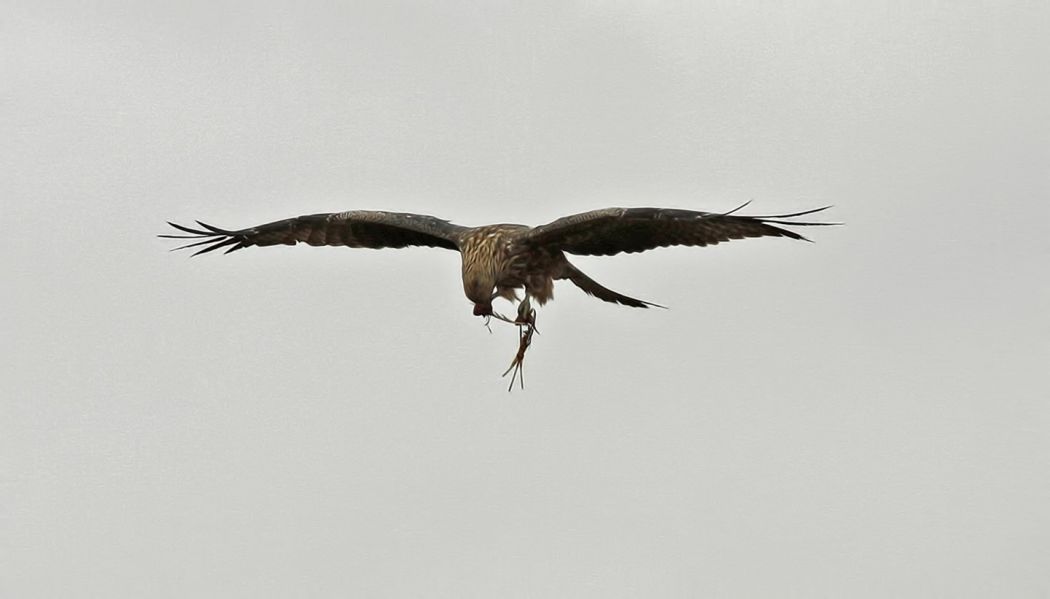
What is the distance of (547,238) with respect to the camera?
826 inches

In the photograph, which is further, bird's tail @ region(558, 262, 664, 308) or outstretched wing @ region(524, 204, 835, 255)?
bird's tail @ region(558, 262, 664, 308)

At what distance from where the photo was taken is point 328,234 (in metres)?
23.7

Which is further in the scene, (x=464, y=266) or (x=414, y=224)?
(x=414, y=224)

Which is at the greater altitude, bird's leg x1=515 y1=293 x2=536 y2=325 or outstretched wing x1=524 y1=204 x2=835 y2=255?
outstretched wing x1=524 y1=204 x2=835 y2=255

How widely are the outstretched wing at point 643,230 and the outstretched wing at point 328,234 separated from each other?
229 centimetres

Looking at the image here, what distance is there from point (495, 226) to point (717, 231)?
3.06 m

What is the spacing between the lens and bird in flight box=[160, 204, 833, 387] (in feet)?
65.1

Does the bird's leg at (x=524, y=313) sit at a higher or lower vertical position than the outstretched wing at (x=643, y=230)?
lower

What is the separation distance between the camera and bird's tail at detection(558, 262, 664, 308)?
73.2 feet

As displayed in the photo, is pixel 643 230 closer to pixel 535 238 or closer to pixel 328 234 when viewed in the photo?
pixel 535 238

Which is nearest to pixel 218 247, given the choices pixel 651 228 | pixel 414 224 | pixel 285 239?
pixel 285 239

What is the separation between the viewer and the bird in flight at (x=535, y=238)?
19.8 meters

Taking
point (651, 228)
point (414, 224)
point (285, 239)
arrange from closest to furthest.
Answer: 1. point (651, 228)
2. point (414, 224)
3. point (285, 239)

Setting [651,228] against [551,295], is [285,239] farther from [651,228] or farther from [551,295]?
[651,228]
